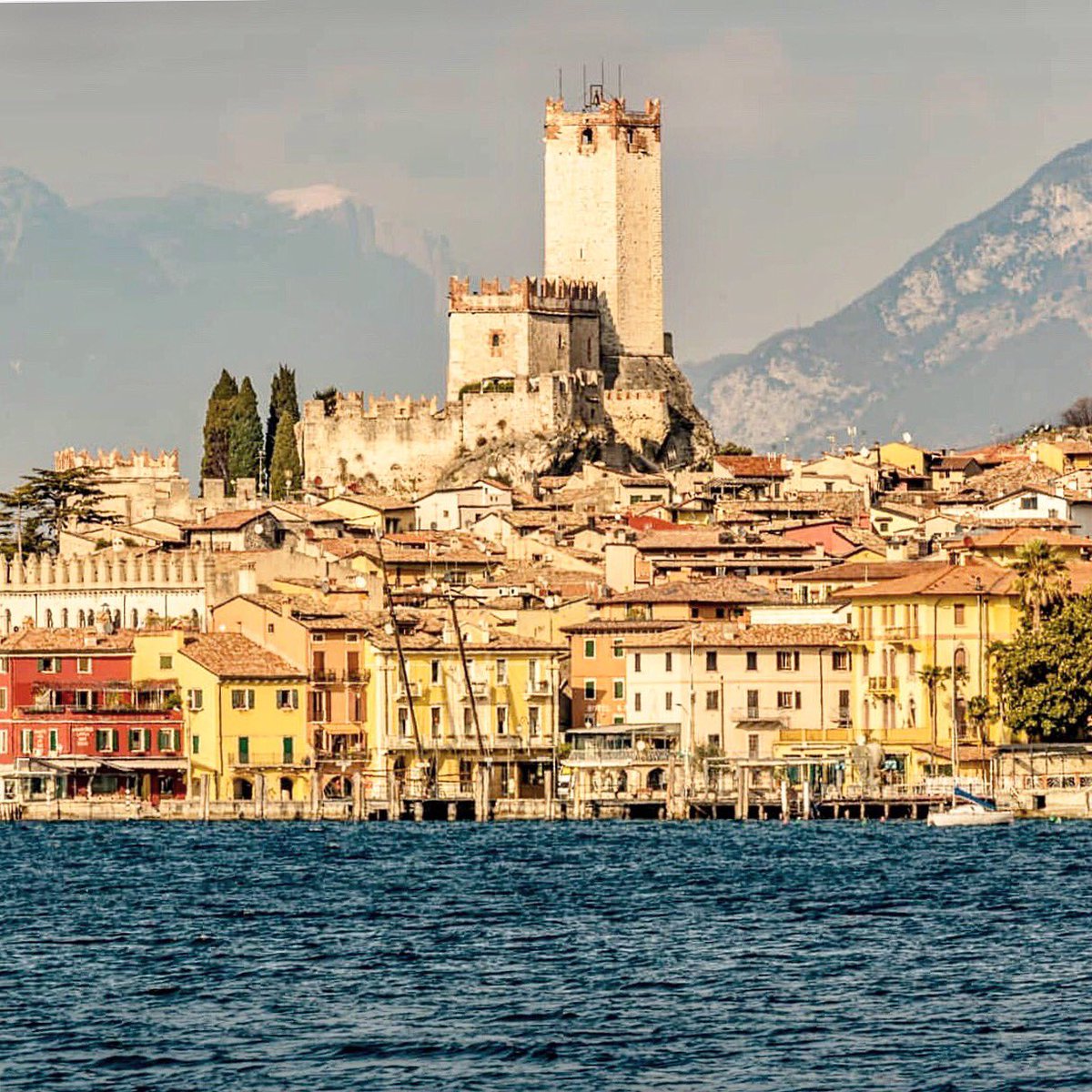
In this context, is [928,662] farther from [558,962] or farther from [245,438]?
[245,438]

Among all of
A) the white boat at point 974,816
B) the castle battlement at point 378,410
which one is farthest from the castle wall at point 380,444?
the white boat at point 974,816

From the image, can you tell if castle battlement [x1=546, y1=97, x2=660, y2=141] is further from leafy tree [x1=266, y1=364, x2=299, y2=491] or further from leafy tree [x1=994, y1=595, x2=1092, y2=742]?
leafy tree [x1=994, y1=595, x2=1092, y2=742]

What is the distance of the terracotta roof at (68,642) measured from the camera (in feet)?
282

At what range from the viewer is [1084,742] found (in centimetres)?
7400

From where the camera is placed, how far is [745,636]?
7925 centimetres

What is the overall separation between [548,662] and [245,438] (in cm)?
4399

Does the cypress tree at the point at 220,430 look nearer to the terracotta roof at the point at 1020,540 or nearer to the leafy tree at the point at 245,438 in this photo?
the leafy tree at the point at 245,438

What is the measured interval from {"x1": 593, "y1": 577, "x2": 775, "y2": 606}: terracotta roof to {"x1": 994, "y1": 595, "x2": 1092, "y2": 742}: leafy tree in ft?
33.7

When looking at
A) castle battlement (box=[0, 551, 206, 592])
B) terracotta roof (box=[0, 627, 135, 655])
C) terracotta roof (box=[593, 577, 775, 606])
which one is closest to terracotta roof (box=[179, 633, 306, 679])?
terracotta roof (box=[0, 627, 135, 655])

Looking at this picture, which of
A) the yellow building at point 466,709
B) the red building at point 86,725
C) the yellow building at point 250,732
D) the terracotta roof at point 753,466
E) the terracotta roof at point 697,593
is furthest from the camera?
the terracotta roof at point 753,466

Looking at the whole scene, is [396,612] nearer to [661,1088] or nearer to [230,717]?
[230,717]

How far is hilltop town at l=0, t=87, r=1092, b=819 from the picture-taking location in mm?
77375

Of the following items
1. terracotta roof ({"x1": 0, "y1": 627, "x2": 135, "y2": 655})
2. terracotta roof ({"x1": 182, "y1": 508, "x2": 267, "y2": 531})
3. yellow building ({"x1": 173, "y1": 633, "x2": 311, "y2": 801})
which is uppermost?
terracotta roof ({"x1": 182, "y1": 508, "x2": 267, "y2": 531})

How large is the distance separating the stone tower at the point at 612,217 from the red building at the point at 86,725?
140 feet
